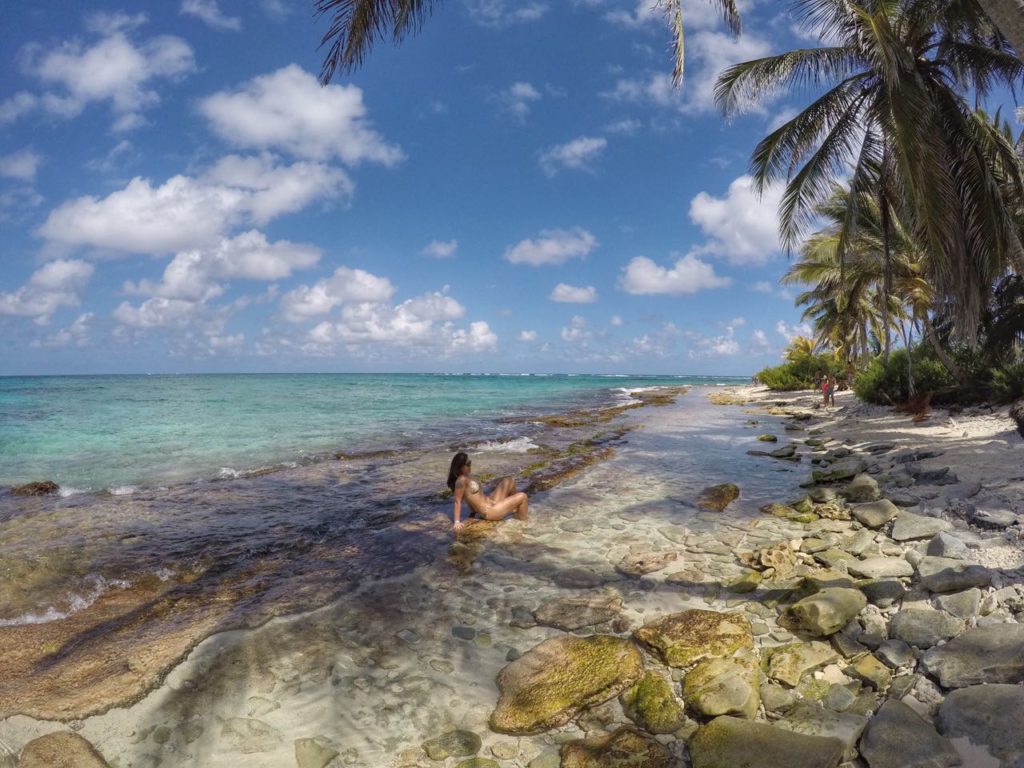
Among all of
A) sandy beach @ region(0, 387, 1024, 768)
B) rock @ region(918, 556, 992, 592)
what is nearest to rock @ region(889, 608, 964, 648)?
sandy beach @ region(0, 387, 1024, 768)

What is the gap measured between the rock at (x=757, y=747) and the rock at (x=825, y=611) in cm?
137

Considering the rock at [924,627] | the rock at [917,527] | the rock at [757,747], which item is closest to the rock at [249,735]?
the rock at [757,747]

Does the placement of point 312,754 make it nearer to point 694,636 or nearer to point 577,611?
point 577,611

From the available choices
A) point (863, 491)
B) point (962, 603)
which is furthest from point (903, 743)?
point (863, 491)

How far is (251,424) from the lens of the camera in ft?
76.1

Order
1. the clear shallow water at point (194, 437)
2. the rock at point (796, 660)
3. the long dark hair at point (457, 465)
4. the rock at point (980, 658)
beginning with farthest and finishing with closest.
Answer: the clear shallow water at point (194, 437), the long dark hair at point (457, 465), the rock at point (796, 660), the rock at point (980, 658)

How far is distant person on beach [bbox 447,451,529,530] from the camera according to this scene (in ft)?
24.5

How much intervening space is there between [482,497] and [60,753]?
5.16 meters

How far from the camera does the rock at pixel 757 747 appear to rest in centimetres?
260

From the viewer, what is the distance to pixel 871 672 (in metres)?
3.42

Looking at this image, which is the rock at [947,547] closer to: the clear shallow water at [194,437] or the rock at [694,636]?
the rock at [694,636]

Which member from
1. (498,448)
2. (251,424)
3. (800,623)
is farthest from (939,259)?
(251,424)

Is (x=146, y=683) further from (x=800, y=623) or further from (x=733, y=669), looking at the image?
(x=800, y=623)

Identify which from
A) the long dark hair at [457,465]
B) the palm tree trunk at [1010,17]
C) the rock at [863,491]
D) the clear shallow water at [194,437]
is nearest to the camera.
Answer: the palm tree trunk at [1010,17]
